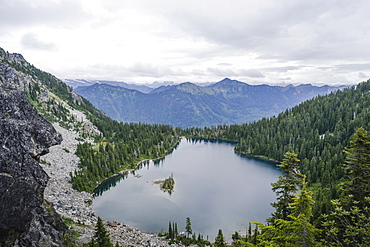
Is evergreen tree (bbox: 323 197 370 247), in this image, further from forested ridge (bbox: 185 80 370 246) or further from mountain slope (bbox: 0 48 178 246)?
forested ridge (bbox: 185 80 370 246)

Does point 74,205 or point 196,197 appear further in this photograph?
point 196,197

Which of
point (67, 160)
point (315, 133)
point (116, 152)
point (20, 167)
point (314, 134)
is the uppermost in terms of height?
point (20, 167)

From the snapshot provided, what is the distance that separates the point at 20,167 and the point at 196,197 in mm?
62023

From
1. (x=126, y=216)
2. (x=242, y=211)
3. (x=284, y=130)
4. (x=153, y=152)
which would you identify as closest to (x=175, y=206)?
(x=126, y=216)

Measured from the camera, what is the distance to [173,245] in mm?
41625

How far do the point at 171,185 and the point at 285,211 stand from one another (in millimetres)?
61024

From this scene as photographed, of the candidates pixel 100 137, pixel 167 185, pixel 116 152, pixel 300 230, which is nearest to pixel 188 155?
pixel 116 152

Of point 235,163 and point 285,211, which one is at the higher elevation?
point 285,211

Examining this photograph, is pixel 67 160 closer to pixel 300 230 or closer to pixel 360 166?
pixel 300 230

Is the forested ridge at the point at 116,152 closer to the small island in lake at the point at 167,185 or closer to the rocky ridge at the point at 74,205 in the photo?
the rocky ridge at the point at 74,205

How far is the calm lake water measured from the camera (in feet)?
185

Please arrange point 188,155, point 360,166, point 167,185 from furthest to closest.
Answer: point 188,155, point 167,185, point 360,166

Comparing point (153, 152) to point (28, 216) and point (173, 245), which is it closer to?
point (173, 245)

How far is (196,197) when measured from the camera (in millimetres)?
71062
